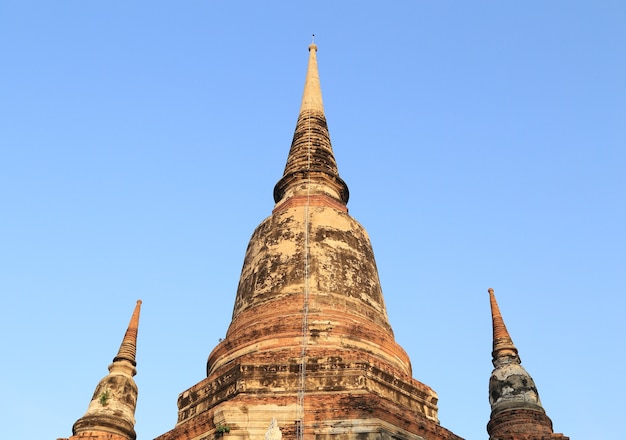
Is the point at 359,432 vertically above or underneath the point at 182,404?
underneath

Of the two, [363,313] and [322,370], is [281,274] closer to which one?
[363,313]

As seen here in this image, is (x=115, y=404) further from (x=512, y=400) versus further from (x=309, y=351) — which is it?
(x=512, y=400)

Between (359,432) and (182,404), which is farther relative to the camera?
(182,404)

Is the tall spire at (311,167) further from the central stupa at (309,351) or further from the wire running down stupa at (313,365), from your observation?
the wire running down stupa at (313,365)

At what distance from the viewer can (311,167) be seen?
724 inches

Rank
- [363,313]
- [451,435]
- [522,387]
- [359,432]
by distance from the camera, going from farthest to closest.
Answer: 1. [363,313]
2. [522,387]
3. [451,435]
4. [359,432]

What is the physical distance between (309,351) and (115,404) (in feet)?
12.1

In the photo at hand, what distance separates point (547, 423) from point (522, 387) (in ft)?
2.51

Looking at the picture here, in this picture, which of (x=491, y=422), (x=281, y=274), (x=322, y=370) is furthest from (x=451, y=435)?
(x=281, y=274)

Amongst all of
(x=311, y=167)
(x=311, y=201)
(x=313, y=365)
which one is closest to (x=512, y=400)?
(x=313, y=365)

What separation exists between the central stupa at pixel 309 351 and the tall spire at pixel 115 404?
85cm

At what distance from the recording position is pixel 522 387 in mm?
13633

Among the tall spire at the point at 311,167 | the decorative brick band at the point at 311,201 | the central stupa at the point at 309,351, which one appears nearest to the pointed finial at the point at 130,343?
the central stupa at the point at 309,351

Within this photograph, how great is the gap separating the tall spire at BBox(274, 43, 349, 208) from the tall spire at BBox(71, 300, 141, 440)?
526 centimetres
